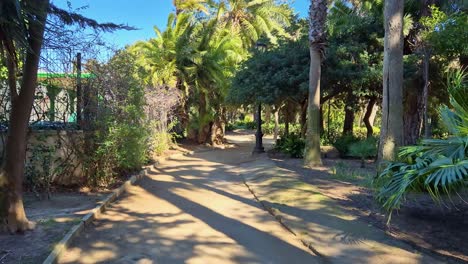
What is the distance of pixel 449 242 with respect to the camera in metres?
6.05

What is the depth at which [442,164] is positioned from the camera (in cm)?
440

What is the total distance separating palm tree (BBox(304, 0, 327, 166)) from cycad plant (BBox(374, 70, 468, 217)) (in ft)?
29.4

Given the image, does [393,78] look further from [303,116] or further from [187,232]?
[303,116]

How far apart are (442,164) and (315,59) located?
34.5 ft

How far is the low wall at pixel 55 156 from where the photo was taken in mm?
9586

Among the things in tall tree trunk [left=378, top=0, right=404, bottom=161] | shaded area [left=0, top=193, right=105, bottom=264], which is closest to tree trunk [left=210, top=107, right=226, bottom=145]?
shaded area [left=0, top=193, right=105, bottom=264]

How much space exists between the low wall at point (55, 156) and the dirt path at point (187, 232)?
57.3 inches

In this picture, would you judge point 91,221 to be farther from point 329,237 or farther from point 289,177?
point 289,177

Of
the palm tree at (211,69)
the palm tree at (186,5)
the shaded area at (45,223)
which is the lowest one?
the shaded area at (45,223)

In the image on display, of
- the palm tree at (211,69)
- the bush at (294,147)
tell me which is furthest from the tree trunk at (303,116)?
the palm tree at (211,69)

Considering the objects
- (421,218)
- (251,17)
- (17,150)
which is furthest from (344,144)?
(251,17)

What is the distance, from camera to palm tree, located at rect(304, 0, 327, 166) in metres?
14.5

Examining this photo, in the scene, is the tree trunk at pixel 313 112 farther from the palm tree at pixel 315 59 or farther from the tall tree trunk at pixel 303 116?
the tall tree trunk at pixel 303 116

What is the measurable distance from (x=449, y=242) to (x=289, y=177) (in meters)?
6.31
